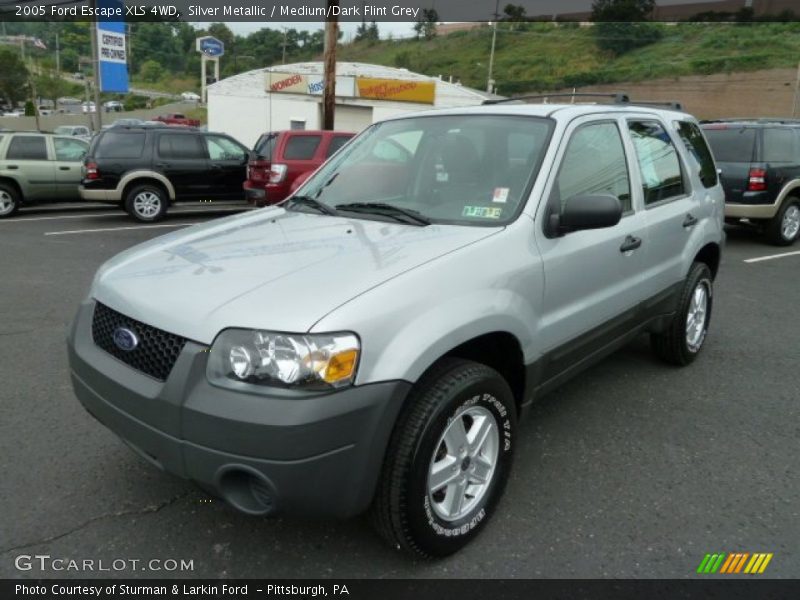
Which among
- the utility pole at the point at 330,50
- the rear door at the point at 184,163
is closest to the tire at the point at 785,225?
the rear door at the point at 184,163

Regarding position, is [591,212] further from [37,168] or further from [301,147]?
[37,168]

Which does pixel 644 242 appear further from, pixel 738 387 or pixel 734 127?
pixel 734 127

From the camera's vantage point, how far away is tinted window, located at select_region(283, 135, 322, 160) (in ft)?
36.9

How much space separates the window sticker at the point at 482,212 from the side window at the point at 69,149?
39.4 ft

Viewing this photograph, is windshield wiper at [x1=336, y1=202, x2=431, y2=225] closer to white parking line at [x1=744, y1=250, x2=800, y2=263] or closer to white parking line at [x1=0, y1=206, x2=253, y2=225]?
white parking line at [x1=744, y1=250, x2=800, y2=263]

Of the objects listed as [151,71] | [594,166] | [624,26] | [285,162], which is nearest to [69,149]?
[285,162]

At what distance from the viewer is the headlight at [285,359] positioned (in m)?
2.04

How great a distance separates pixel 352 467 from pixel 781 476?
2387 mm

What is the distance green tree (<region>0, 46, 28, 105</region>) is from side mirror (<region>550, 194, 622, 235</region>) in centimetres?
7974

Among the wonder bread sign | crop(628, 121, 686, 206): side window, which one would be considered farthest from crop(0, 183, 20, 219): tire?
the wonder bread sign

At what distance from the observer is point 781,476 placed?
126 inches

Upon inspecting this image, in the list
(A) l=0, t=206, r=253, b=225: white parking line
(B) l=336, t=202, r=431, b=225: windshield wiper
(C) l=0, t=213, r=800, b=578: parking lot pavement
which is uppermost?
(B) l=336, t=202, r=431, b=225: windshield wiper

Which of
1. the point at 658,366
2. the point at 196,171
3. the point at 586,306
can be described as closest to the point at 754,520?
the point at 586,306

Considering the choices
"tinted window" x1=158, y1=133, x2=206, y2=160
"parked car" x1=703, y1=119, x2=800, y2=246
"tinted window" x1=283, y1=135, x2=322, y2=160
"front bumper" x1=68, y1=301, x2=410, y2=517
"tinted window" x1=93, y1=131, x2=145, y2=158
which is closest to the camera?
"front bumper" x1=68, y1=301, x2=410, y2=517
